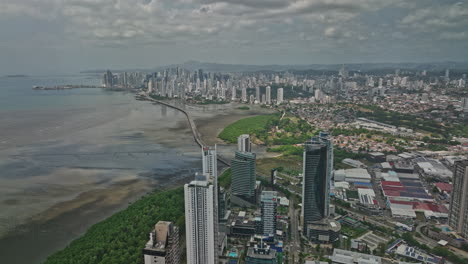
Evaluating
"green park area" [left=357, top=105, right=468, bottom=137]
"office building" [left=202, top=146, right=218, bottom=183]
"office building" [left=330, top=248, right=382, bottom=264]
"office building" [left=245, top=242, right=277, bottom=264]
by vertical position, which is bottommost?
"office building" [left=330, top=248, right=382, bottom=264]

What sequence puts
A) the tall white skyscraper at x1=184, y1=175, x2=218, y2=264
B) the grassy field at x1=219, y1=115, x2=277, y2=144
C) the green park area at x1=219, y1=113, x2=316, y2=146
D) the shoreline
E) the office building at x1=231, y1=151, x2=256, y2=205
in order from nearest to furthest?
1. the tall white skyscraper at x1=184, y1=175, x2=218, y2=264
2. the shoreline
3. the office building at x1=231, y1=151, x2=256, y2=205
4. the green park area at x1=219, y1=113, x2=316, y2=146
5. the grassy field at x1=219, y1=115, x2=277, y2=144

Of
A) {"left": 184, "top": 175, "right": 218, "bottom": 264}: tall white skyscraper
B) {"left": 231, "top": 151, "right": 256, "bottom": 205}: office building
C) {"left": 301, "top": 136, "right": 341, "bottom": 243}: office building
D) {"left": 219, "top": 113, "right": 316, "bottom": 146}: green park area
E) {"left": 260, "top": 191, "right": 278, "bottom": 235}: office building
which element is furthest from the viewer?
{"left": 219, "top": 113, "right": 316, "bottom": 146}: green park area

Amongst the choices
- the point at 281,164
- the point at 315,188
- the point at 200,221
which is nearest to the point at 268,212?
the point at 315,188

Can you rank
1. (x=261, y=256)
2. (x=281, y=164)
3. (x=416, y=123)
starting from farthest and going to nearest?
(x=416, y=123) → (x=281, y=164) → (x=261, y=256)

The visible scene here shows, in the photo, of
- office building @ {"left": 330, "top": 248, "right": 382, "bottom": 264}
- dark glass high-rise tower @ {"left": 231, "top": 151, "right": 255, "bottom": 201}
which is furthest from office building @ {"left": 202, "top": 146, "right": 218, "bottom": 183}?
office building @ {"left": 330, "top": 248, "right": 382, "bottom": 264}

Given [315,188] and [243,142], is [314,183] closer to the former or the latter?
[315,188]

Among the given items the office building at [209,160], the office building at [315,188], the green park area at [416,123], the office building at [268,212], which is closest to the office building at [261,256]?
the office building at [268,212]

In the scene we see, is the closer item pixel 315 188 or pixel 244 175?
pixel 315 188

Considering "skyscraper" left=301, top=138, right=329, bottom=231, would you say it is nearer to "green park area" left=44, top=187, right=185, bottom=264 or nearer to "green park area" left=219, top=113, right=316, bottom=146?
"green park area" left=44, top=187, right=185, bottom=264
